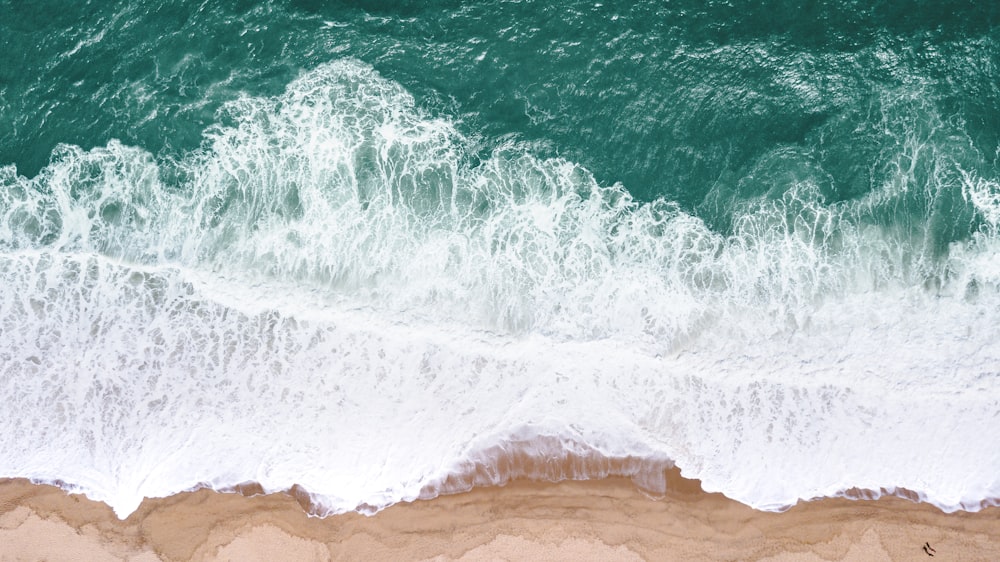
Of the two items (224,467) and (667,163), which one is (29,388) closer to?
(224,467)

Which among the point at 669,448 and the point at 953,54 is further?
the point at 953,54

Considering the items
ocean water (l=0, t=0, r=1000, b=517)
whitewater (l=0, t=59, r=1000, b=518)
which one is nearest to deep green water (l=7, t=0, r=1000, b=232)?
ocean water (l=0, t=0, r=1000, b=517)

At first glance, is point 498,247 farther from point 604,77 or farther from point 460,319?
point 604,77

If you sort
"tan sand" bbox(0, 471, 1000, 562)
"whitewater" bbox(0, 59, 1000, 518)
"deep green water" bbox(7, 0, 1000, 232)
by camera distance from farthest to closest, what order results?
"deep green water" bbox(7, 0, 1000, 232) → "whitewater" bbox(0, 59, 1000, 518) → "tan sand" bbox(0, 471, 1000, 562)

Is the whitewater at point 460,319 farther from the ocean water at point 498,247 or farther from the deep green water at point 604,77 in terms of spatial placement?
the deep green water at point 604,77

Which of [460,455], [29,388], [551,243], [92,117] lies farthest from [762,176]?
[29,388]

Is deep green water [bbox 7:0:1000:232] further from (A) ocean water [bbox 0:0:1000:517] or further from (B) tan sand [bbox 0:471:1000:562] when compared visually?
(B) tan sand [bbox 0:471:1000:562]
